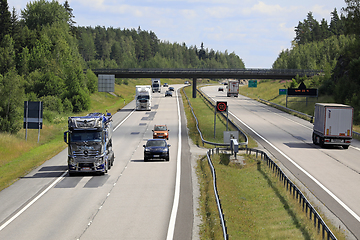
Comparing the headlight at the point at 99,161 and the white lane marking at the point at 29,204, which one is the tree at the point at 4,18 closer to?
the white lane marking at the point at 29,204

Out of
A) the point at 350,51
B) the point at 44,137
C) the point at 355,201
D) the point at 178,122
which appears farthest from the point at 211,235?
the point at 350,51

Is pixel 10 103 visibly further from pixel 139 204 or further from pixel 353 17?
pixel 353 17

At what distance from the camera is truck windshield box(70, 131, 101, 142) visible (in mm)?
24188

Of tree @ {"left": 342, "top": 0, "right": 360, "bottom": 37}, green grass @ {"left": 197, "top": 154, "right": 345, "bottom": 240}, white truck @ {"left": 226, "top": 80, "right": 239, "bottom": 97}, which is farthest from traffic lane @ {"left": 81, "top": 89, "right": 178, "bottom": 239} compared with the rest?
white truck @ {"left": 226, "top": 80, "right": 239, "bottom": 97}

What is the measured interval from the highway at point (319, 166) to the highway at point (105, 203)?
689 centimetres

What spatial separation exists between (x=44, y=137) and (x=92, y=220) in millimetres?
29952

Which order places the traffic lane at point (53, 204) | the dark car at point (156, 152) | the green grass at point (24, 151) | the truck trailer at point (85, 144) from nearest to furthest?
1. the traffic lane at point (53, 204)
2. the truck trailer at point (85, 144)
3. the green grass at point (24, 151)
4. the dark car at point (156, 152)

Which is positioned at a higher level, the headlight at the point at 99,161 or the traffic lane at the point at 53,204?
the headlight at the point at 99,161

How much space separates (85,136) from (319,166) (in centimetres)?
1684

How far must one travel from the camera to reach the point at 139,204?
18812 mm

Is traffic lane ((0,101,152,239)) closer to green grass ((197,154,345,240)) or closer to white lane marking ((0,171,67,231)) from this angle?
white lane marking ((0,171,67,231))

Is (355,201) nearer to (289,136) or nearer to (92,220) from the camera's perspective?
(92,220)

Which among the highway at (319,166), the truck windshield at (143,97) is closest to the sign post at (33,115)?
the highway at (319,166)

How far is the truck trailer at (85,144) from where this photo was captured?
24156 mm
